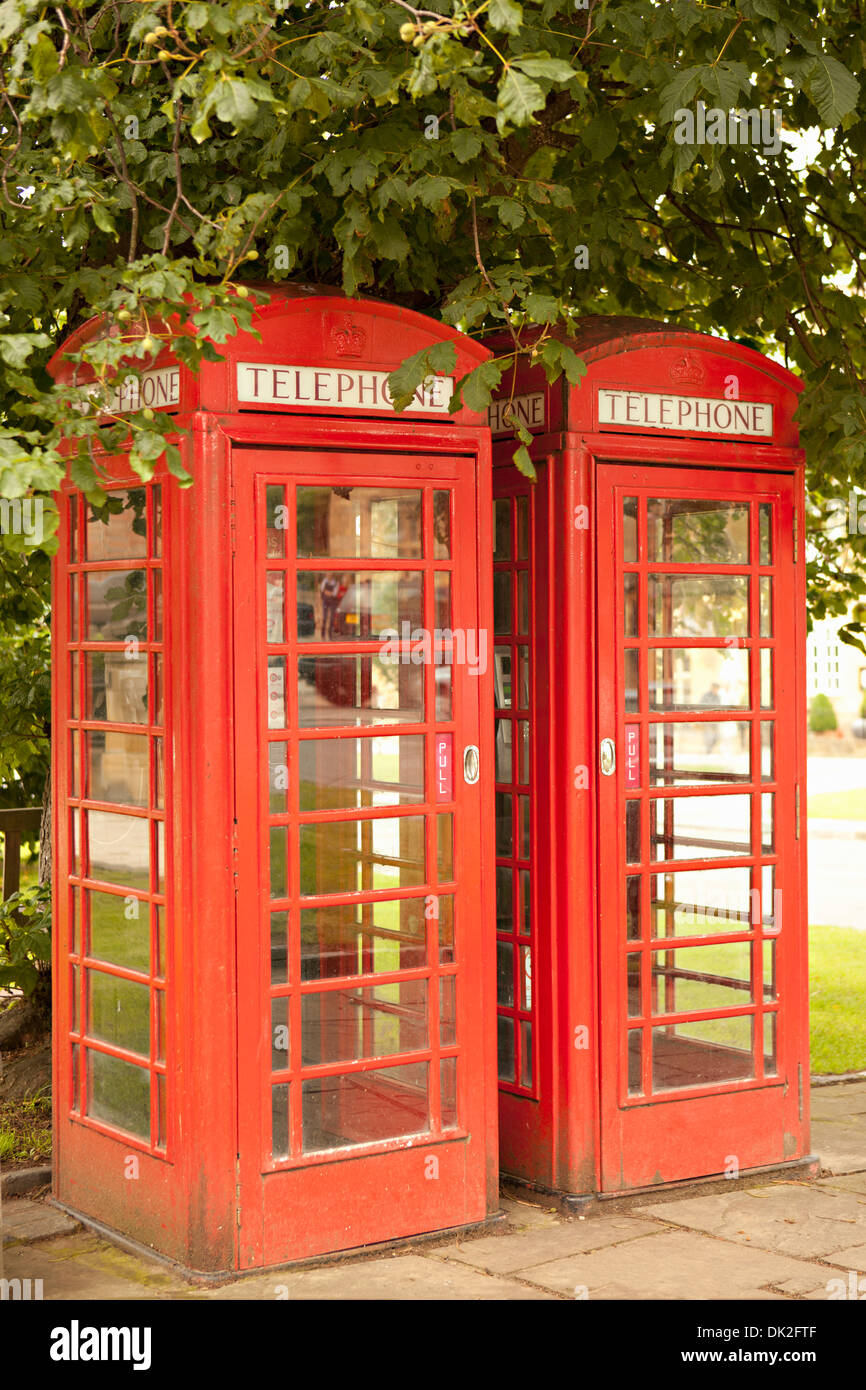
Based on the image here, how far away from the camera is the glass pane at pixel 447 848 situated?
16.3ft

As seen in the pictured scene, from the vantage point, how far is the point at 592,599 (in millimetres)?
5270

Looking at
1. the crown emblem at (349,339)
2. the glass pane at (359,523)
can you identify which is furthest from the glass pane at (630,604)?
the crown emblem at (349,339)

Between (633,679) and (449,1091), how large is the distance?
152 cm

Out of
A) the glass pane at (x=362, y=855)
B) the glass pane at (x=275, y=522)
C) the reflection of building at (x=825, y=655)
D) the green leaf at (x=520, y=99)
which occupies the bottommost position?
the glass pane at (x=362, y=855)

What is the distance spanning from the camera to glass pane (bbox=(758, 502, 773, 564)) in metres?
5.64

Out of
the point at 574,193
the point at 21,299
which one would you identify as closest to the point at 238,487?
the point at 21,299

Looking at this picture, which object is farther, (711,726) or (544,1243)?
→ (711,726)

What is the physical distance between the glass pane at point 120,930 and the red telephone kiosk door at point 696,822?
5.11ft

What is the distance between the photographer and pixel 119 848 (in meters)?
4.93

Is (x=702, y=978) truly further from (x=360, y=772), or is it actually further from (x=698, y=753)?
(x=360, y=772)

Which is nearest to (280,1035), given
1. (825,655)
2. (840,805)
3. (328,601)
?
(328,601)

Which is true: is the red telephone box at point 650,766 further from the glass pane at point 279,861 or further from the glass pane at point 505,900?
the glass pane at point 279,861

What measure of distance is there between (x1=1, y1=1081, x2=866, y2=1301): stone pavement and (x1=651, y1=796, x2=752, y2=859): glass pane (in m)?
1.17

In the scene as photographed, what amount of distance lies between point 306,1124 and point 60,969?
1073mm
